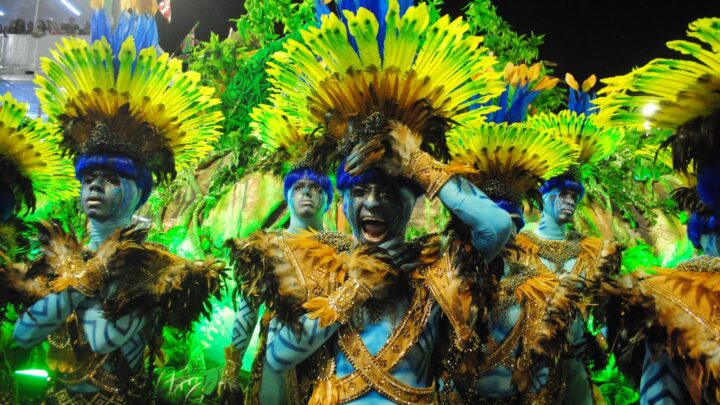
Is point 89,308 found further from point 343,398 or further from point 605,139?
point 605,139

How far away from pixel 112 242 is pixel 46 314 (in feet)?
1.50

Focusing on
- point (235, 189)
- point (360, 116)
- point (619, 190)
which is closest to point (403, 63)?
point (360, 116)

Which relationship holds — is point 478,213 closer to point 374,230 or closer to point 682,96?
point 374,230

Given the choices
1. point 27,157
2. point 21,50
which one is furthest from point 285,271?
point 21,50

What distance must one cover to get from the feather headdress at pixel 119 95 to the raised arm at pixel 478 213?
1.71 metres

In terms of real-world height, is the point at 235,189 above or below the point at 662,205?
above

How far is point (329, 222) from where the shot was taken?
776 centimetres

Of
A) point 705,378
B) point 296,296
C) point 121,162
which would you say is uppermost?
point 121,162

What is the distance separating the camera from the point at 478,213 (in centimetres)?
223

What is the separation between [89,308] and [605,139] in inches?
158

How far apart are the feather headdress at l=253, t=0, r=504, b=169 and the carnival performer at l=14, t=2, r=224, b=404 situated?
1.04m

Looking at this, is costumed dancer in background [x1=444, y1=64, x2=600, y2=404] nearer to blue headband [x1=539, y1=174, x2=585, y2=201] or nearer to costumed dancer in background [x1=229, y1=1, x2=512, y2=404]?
costumed dancer in background [x1=229, y1=1, x2=512, y2=404]

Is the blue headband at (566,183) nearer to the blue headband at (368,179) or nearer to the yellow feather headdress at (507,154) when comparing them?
the yellow feather headdress at (507,154)

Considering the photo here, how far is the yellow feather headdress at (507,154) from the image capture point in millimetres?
3463
